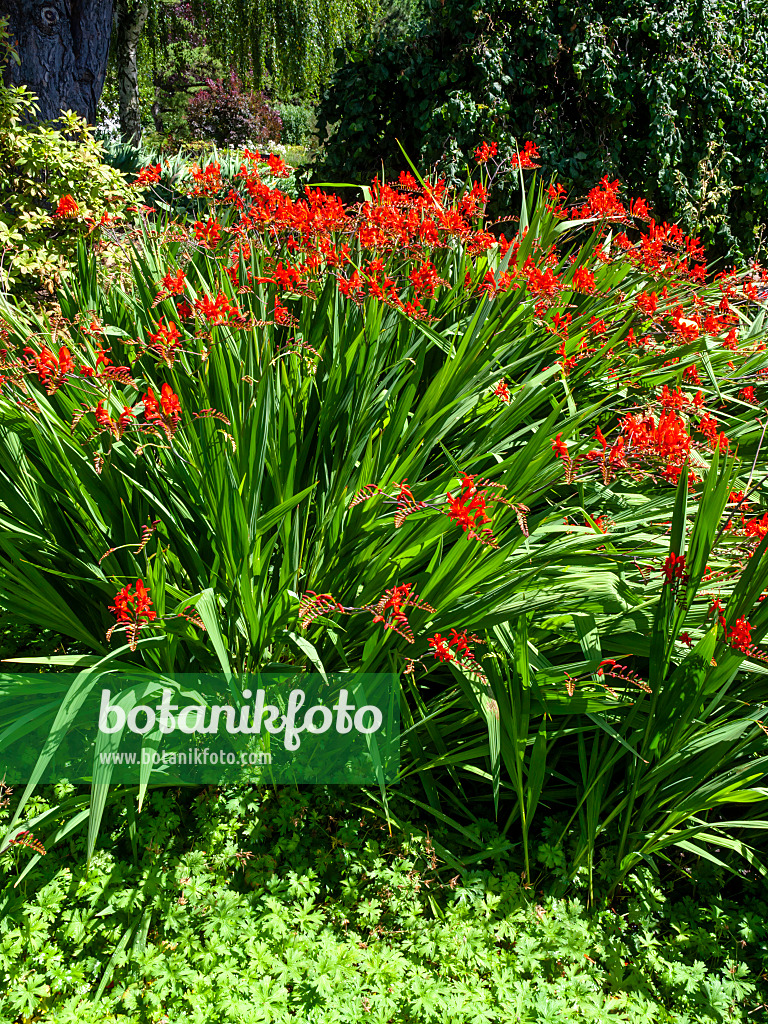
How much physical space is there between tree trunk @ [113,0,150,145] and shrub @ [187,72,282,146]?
5107 mm

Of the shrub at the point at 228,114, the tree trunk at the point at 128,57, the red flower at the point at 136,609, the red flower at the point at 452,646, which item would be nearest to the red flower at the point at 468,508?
Answer: the red flower at the point at 452,646

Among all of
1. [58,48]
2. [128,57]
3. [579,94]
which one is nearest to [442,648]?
[58,48]

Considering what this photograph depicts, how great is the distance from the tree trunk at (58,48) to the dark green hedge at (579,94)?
1.80 meters

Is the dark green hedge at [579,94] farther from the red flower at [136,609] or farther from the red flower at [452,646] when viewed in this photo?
the red flower at [136,609]

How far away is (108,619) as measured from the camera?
2035 mm

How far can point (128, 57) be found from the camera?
10883 mm

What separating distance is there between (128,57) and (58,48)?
7.65 meters

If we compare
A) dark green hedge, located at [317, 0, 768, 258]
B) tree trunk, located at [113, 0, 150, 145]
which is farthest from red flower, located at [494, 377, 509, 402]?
tree trunk, located at [113, 0, 150, 145]

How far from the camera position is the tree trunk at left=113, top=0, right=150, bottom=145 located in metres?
10.4

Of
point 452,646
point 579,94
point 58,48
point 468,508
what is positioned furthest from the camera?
point 579,94

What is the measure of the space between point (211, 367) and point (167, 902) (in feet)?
4.75

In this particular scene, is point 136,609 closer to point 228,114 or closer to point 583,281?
point 583,281

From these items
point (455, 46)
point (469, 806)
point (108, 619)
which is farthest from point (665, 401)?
point (455, 46)

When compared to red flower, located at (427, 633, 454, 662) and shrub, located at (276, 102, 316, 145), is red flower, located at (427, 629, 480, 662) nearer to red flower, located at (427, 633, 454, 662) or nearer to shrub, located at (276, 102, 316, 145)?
red flower, located at (427, 633, 454, 662)
